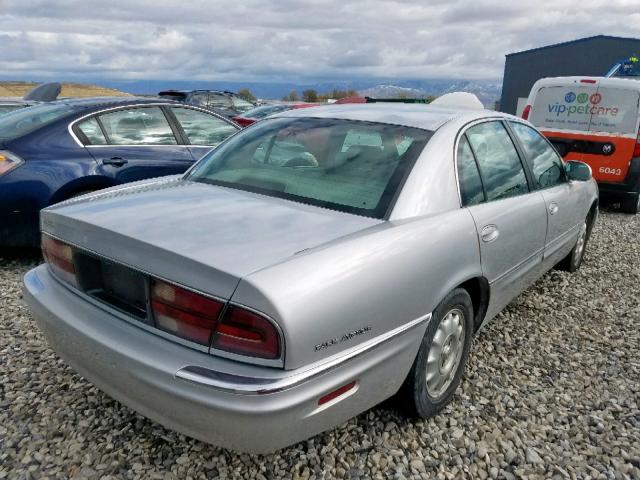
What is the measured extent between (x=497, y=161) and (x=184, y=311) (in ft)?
6.86

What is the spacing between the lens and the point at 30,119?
15.0 feet

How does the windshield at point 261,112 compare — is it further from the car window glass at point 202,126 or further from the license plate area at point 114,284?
the license plate area at point 114,284

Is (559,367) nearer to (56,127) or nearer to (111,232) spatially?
(111,232)

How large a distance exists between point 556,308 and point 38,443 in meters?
3.51

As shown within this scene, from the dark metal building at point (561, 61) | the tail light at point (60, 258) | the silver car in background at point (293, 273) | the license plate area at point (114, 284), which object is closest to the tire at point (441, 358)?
the silver car in background at point (293, 273)

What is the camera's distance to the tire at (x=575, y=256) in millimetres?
4543

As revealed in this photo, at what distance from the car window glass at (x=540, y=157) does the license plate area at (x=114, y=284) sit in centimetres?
261

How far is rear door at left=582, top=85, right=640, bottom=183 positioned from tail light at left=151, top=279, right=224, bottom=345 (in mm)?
7124

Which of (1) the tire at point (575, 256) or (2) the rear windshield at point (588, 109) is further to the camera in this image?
(2) the rear windshield at point (588, 109)

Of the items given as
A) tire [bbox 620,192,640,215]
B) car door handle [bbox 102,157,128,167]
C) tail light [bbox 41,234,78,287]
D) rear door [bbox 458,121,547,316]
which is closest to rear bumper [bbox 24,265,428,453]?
tail light [bbox 41,234,78,287]

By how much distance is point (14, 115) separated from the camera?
191 inches

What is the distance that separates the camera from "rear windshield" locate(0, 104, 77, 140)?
14.2ft

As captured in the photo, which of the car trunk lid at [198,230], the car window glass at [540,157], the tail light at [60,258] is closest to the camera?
the car trunk lid at [198,230]

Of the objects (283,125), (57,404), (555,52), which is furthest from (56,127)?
(555,52)
